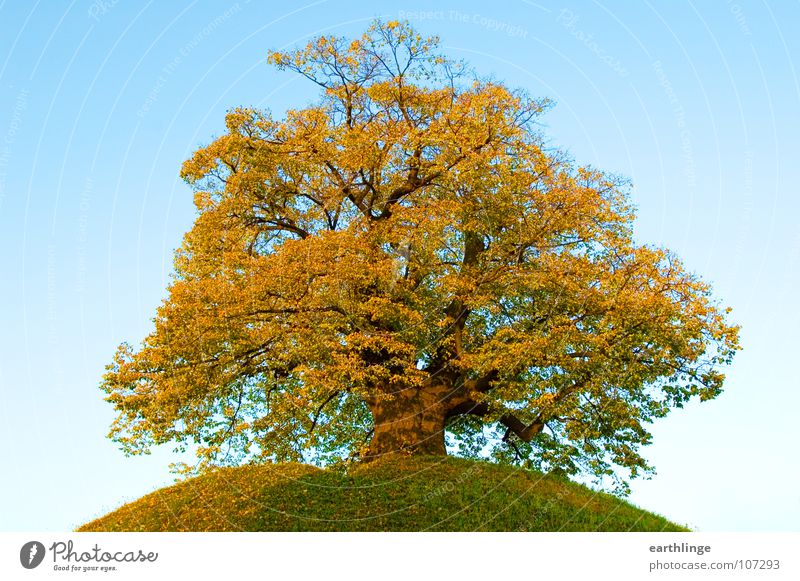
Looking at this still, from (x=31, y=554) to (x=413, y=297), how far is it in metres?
15.4

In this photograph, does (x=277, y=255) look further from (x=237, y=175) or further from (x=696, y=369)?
(x=696, y=369)

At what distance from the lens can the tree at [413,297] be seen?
28.4 metres

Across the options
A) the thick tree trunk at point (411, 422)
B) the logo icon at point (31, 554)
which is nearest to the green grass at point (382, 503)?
the thick tree trunk at point (411, 422)

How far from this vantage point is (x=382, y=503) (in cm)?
2606

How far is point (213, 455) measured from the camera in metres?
28.1

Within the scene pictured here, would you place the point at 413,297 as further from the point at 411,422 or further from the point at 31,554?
the point at 31,554

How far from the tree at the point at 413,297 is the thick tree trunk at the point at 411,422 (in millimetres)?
80

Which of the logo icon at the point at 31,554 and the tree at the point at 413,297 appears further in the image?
the tree at the point at 413,297

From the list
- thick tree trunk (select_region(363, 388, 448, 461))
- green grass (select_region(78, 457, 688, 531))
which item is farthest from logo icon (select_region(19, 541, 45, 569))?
thick tree trunk (select_region(363, 388, 448, 461))

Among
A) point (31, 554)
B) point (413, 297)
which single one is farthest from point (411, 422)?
point (31, 554)

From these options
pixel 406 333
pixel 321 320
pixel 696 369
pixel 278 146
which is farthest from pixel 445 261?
pixel 696 369

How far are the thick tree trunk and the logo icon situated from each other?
13.7 meters

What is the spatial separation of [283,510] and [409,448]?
6.47 m

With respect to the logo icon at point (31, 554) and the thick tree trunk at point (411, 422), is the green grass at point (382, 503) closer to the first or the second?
the thick tree trunk at point (411, 422)
